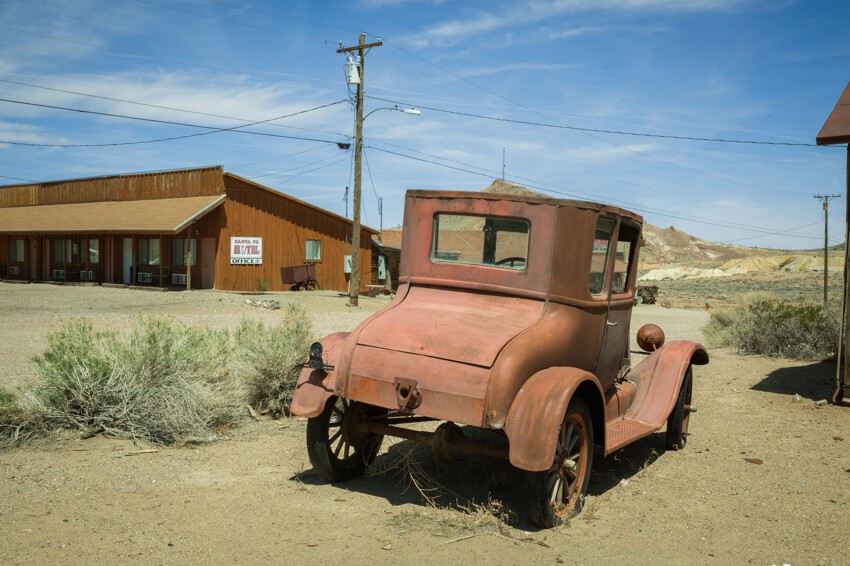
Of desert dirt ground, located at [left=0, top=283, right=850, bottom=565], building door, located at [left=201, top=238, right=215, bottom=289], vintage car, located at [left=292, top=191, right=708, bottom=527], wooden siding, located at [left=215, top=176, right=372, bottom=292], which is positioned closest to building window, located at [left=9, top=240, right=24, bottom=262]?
building door, located at [left=201, top=238, right=215, bottom=289]

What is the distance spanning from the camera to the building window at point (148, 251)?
3009 cm

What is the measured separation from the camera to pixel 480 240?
5492 millimetres

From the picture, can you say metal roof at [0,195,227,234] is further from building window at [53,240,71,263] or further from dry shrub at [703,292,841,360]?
dry shrub at [703,292,841,360]

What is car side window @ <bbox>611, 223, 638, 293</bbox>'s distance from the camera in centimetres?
612

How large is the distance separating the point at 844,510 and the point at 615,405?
1.77m

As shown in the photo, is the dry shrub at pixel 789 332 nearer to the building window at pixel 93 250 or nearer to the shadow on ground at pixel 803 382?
the shadow on ground at pixel 803 382

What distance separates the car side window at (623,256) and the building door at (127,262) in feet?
93.1

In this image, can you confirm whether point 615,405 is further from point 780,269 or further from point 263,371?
point 780,269

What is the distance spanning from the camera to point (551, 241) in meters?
5.13

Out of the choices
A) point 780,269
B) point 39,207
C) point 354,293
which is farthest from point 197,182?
point 780,269

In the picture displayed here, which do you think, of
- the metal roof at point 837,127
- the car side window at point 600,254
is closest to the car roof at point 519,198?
the car side window at point 600,254

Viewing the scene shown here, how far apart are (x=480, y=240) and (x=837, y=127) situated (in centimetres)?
593

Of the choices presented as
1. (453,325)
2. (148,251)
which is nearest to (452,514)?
(453,325)

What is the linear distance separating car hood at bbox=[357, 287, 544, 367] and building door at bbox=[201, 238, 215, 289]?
24.8m
